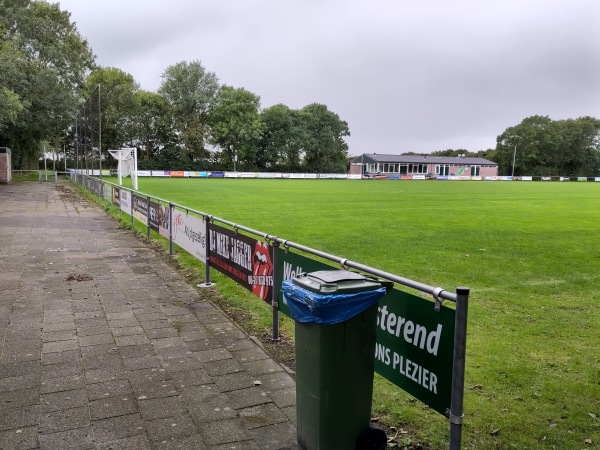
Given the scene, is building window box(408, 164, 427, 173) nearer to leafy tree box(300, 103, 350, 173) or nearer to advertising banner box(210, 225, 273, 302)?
leafy tree box(300, 103, 350, 173)

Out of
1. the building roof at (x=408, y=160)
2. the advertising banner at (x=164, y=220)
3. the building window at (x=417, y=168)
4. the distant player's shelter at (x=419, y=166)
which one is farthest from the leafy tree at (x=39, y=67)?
the building window at (x=417, y=168)

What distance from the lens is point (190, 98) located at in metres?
72.7

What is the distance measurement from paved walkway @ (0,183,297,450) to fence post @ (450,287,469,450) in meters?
1.14

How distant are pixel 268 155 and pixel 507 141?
53432mm

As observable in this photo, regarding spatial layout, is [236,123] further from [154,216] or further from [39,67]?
[154,216]

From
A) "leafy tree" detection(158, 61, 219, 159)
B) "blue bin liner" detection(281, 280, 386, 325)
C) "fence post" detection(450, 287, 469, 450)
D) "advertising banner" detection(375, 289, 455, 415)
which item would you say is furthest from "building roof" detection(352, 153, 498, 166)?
"fence post" detection(450, 287, 469, 450)

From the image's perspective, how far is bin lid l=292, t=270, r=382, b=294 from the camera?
2.69 meters

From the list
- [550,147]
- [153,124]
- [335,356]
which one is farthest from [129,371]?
[550,147]

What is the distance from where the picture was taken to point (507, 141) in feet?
334

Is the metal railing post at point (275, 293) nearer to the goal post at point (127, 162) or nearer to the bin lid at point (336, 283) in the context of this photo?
the bin lid at point (336, 283)

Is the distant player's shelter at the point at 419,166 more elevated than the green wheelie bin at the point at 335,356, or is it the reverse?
the distant player's shelter at the point at 419,166

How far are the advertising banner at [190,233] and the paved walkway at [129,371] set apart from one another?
565mm

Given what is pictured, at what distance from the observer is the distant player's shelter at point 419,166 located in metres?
88.6

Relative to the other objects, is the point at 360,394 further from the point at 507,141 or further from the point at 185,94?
the point at 507,141
